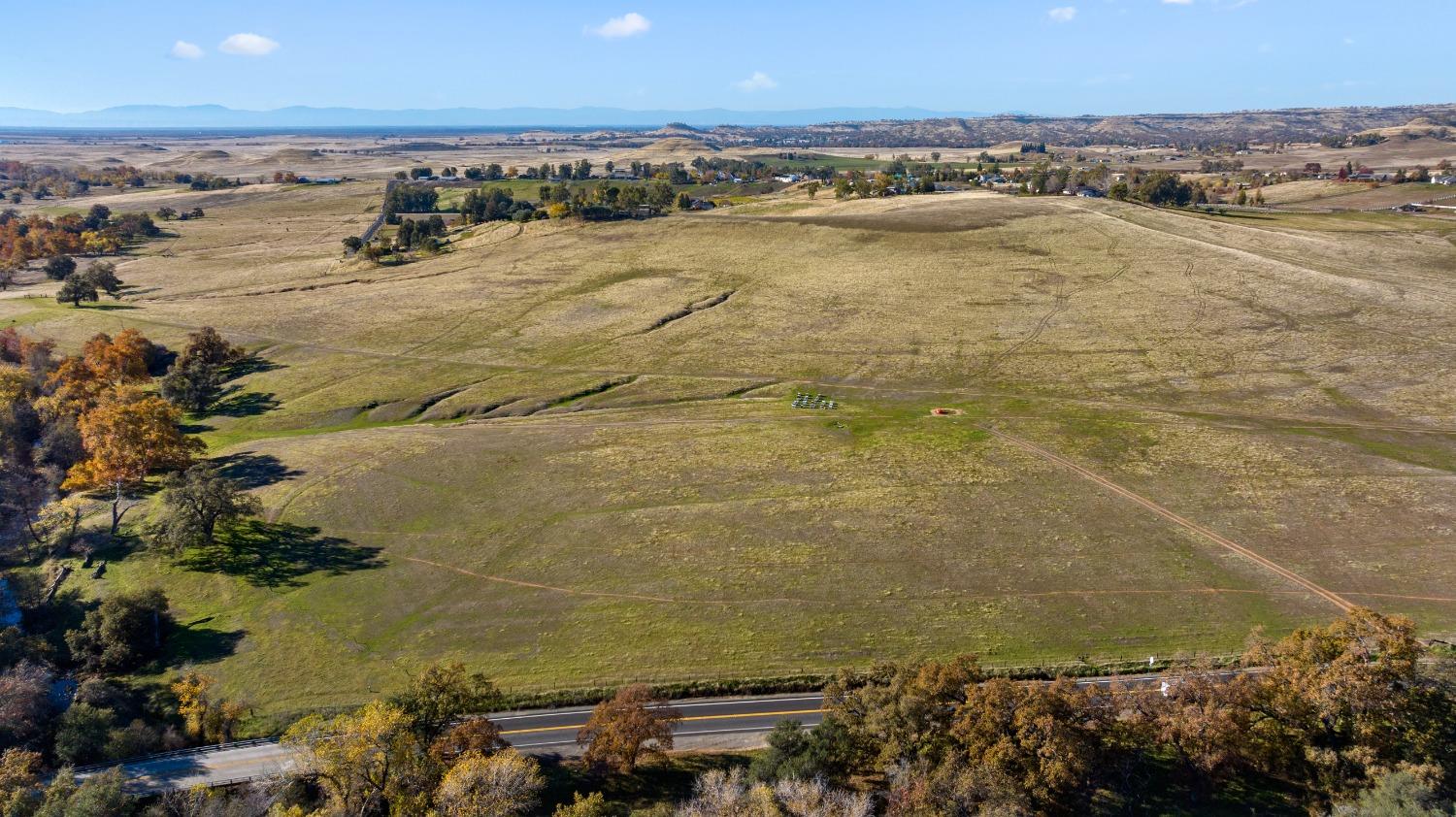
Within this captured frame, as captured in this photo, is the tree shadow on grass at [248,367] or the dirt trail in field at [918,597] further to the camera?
the tree shadow on grass at [248,367]

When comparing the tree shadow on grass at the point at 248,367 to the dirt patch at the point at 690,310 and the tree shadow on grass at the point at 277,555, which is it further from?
the dirt patch at the point at 690,310

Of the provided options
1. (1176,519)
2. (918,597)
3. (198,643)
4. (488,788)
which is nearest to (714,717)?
(488,788)

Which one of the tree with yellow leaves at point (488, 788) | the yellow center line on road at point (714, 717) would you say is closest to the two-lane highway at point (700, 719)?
the yellow center line on road at point (714, 717)

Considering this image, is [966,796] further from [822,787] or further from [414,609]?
[414,609]

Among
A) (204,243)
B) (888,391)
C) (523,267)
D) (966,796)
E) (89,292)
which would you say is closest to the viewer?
Answer: (966,796)

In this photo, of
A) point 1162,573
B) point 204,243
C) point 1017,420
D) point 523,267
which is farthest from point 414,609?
point 204,243

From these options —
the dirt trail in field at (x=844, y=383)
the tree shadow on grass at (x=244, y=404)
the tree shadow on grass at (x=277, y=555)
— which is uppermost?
the dirt trail in field at (x=844, y=383)

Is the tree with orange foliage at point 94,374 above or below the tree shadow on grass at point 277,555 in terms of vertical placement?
above
